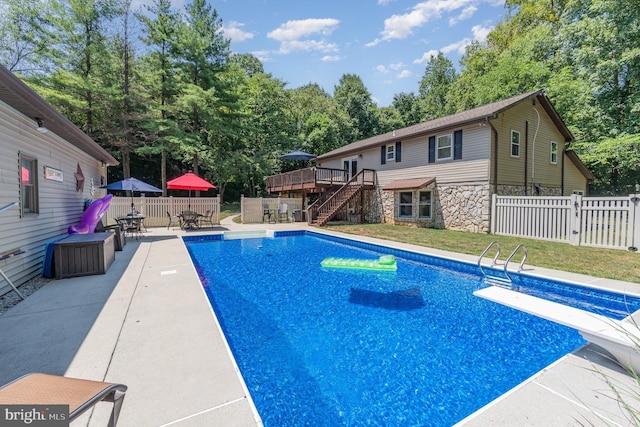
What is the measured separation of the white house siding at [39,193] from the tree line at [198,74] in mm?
12287

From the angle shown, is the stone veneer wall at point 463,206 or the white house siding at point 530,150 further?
the white house siding at point 530,150

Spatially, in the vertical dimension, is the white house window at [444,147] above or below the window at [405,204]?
above

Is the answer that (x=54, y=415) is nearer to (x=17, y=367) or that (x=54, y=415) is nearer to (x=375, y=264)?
(x=17, y=367)

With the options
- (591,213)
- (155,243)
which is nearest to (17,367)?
(155,243)

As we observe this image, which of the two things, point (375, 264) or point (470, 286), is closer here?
point (470, 286)

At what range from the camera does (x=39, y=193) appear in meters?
6.25

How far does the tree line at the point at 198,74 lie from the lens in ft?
56.6

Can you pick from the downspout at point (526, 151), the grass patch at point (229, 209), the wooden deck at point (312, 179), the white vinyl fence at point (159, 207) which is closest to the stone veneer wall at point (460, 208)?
the downspout at point (526, 151)

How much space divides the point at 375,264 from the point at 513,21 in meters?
33.9

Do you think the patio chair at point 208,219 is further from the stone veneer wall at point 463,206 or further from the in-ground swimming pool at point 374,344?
the stone veneer wall at point 463,206

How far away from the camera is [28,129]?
578cm

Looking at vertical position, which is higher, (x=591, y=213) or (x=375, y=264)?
(x=591, y=213)

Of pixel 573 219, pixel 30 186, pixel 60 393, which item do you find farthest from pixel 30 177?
pixel 573 219

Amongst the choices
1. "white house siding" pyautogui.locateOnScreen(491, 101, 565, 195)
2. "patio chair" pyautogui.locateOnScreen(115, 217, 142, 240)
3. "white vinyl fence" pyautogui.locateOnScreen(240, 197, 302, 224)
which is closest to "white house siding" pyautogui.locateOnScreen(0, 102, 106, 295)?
"patio chair" pyautogui.locateOnScreen(115, 217, 142, 240)
